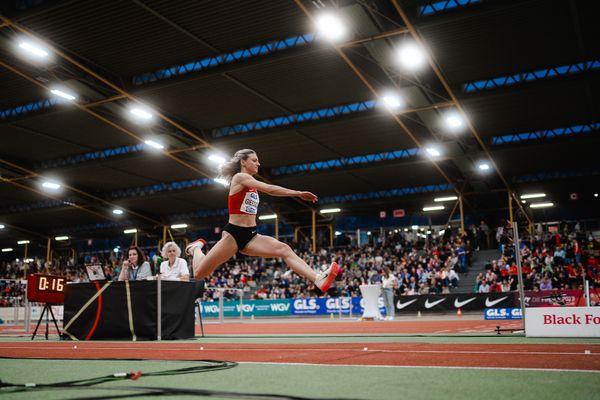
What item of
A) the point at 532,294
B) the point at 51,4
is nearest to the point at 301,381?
the point at 532,294

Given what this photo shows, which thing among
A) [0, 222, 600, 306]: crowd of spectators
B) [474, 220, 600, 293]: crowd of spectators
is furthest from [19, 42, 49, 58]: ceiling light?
[474, 220, 600, 293]: crowd of spectators

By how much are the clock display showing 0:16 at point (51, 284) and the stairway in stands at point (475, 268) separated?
64.9ft

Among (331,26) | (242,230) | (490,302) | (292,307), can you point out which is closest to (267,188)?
(242,230)

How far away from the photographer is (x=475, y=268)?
3002cm

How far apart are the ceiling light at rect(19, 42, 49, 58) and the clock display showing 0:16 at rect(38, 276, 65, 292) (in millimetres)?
9983

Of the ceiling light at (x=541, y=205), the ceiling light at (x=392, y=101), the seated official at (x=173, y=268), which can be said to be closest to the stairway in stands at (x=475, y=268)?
the ceiling light at (x=541, y=205)

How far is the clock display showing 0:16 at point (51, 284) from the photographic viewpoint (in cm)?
1095

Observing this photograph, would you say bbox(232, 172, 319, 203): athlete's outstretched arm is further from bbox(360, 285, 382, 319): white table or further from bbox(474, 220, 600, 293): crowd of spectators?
bbox(474, 220, 600, 293): crowd of spectators

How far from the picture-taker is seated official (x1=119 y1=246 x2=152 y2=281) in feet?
34.1

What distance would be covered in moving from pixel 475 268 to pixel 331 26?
1769 centimetres

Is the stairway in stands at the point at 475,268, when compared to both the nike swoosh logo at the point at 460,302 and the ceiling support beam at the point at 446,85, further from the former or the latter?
the ceiling support beam at the point at 446,85

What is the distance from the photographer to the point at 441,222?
39312mm

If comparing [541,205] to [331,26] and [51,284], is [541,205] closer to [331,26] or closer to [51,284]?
[331,26]

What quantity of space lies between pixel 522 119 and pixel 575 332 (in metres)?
18.3
